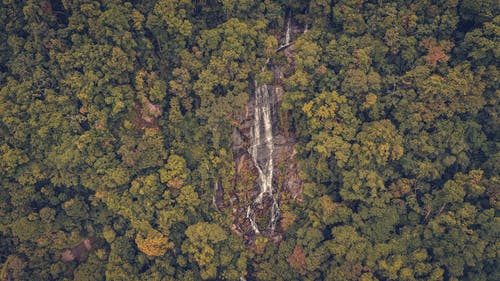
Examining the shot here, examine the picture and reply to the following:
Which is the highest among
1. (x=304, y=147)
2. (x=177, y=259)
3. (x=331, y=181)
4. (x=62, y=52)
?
(x=62, y=52)

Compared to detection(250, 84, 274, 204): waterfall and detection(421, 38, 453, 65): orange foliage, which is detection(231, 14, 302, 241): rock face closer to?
detection(250, 84, 274, 204): waterfall

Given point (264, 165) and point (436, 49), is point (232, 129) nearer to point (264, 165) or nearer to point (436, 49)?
point (264, 165)

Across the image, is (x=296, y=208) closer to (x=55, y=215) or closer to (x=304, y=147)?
(x=304, y=147)

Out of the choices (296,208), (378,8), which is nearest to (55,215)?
(296,208)

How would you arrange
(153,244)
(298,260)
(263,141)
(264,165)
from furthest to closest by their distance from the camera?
1. (264,165)
2. (263,141)
3. (298,260)
4. (153,244)

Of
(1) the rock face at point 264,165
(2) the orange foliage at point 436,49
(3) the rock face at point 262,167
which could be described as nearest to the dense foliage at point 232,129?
(2) the orange foliage at point 436,49

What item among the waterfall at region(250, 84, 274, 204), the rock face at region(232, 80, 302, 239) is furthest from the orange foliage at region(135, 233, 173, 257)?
the waterfall at region(250, 84, 274, 204)

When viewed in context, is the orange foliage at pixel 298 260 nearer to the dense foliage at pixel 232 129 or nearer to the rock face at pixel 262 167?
the dense foliage at pixel 232 129

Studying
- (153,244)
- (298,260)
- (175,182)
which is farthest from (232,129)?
(298,260)
